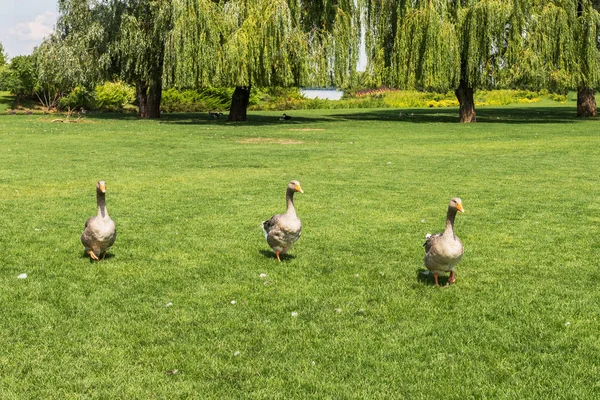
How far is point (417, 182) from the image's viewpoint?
16.0 m

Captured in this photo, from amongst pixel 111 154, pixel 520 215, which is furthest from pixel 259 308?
pixel 111 154

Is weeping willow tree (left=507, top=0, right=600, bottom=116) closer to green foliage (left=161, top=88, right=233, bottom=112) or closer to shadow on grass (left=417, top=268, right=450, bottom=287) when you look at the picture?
shadow on grass (left=417, top=268, right=450, bottom=287)

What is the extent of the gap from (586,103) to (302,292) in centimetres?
4007

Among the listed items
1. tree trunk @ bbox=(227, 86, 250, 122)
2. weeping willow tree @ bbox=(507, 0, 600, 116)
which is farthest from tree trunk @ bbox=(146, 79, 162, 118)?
weeping willow tree @ bbox=(507, 0, 600, 116)

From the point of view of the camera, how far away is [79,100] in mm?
58188

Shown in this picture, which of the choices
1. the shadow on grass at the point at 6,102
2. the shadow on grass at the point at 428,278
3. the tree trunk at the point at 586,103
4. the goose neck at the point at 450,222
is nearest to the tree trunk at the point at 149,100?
the shadow on grass at the point at 6,102

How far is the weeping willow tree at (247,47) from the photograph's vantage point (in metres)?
33.9

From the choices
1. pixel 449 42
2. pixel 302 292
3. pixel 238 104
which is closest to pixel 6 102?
pixel 238 104

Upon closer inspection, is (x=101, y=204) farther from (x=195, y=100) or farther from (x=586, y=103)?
(x=195, y=100)

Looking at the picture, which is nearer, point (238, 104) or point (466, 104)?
point (466, 104)

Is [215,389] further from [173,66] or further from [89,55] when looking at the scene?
[89,55]

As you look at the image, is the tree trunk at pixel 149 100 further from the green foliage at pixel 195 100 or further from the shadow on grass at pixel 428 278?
the shadow on grass at pixel 428 278

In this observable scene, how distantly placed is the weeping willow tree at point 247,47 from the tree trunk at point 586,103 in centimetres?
1685

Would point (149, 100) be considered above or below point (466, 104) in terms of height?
above
